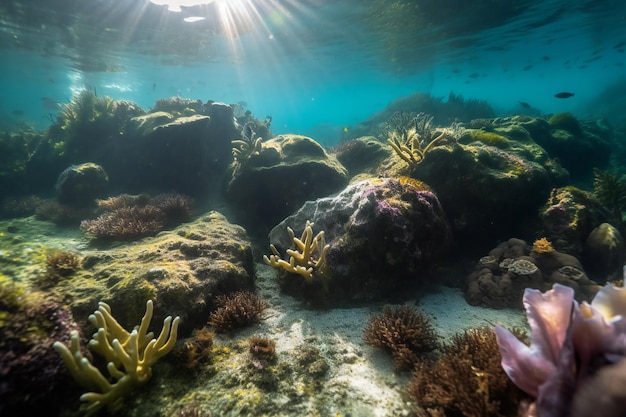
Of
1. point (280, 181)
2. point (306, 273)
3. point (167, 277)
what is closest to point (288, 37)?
point (280, 181)

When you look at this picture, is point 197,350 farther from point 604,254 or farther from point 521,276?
point 604,254

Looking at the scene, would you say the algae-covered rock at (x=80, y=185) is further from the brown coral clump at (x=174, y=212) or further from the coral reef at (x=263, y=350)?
the coral reef at (x=263, y=350)

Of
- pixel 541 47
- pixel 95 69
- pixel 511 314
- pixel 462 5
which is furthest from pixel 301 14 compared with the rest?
pixel 541 47

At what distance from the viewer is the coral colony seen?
167 cm

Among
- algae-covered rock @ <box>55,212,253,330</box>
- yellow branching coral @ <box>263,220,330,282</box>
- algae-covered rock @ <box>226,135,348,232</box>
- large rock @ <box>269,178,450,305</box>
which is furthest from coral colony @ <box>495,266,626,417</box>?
algae-covered rock @ <box>226,135,348,232</box>

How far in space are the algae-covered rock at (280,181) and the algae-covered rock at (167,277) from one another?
2844 mm

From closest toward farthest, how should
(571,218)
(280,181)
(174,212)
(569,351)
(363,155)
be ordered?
1. (569,351)
2. (571,218)
3. (174,212)
4. (280,181)
5. (363,155)

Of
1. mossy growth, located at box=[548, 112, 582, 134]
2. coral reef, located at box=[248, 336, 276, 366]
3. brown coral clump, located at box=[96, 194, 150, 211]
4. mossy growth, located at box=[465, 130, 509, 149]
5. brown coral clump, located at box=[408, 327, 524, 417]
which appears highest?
mossy growth, located at box=[548, 112, 582, 134]

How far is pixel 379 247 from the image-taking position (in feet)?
15.4

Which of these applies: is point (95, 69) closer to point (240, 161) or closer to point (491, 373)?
point (240, 161)

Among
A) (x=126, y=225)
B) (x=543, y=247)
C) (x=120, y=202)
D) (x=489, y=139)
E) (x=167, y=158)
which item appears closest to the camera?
(x=543, y=247)

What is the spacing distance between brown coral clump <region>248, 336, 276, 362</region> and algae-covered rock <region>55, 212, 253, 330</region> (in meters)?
1.10

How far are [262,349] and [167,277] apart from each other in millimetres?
1866

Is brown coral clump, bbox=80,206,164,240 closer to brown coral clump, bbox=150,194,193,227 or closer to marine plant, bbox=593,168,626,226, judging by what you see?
brown coral clump, bbox=150,194,193,227
